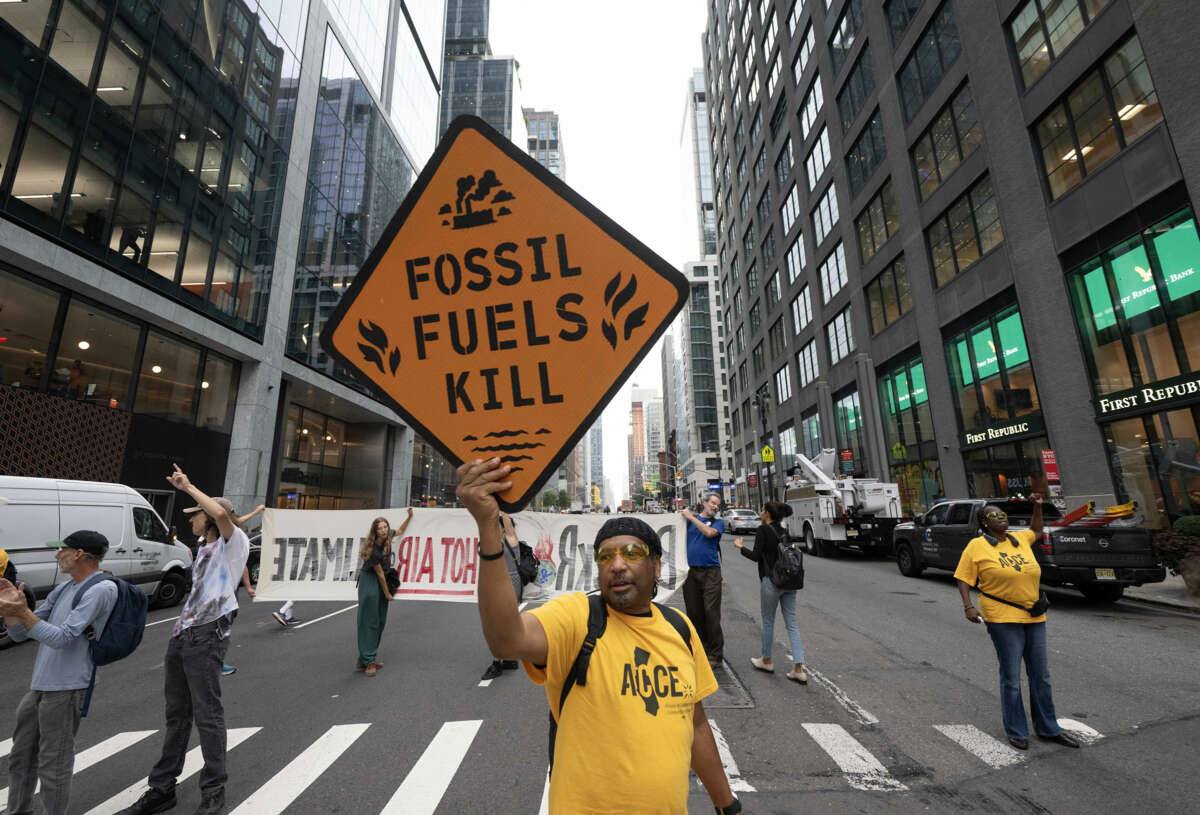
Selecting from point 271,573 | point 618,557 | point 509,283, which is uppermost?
point 509,283

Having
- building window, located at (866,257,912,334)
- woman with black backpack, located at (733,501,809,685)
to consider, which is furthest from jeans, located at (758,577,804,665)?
building window, located at (866,257,912,334)

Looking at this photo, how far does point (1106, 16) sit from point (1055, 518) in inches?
546

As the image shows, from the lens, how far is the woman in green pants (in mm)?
6695

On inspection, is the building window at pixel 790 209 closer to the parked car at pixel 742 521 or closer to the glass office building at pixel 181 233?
the parked car at pixel 742 521

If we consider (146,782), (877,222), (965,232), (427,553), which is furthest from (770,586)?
(877,222)

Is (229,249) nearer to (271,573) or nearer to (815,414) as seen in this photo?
(271,573)

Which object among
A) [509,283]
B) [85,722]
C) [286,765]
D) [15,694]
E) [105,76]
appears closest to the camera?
[509,283]

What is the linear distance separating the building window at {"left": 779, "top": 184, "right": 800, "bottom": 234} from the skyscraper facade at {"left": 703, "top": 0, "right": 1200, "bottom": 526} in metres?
0.86

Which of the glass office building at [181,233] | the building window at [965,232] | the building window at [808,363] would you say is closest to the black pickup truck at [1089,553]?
the building window at [965,232]

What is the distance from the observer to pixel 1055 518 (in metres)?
10.7

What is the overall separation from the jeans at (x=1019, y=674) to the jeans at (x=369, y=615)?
656 centimetres

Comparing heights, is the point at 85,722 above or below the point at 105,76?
below

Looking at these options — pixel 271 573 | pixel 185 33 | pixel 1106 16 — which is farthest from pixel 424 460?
pixel 1106 16

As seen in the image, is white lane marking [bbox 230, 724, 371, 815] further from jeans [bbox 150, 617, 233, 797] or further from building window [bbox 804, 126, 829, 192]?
building window [bbox 804, 126, 829, 192]
